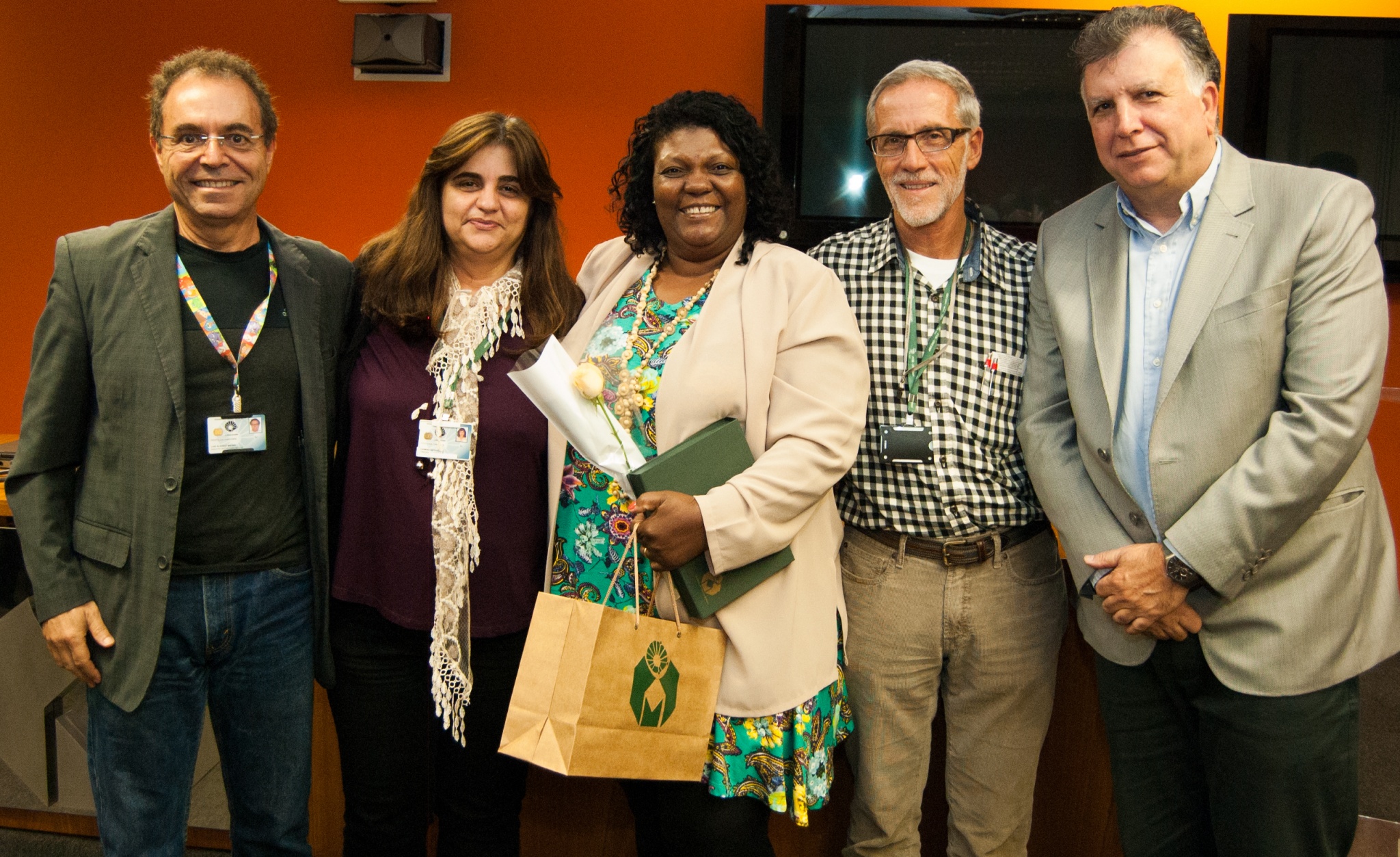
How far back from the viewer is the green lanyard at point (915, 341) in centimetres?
199

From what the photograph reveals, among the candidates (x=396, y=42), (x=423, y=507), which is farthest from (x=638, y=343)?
(x=396, y=42)

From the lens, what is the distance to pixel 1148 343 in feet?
5.74

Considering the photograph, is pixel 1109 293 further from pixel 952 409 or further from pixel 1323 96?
pixel 1323 96

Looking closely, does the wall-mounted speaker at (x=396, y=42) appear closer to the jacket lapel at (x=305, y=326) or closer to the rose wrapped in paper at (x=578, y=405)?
the jacket lapel at (x=305, y=326)

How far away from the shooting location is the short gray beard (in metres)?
2.04

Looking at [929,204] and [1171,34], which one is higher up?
[1171,34]

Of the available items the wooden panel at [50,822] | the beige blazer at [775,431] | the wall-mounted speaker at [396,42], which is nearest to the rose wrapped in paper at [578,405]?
the beige blazer at [775,431]

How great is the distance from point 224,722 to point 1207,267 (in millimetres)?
2009

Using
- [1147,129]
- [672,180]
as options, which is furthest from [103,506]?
[1147,129]

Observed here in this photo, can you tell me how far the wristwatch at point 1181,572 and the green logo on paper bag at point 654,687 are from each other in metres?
0.86

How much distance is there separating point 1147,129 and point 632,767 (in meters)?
1.44

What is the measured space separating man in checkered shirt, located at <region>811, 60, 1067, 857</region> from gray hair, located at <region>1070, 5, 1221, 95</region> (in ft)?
1.24

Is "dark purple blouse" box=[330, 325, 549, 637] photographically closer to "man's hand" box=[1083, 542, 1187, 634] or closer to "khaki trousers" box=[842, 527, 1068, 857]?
"khaki trousers" box=[842, 527, 1068, 857]

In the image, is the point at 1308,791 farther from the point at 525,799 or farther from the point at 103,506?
the point at 103,506
